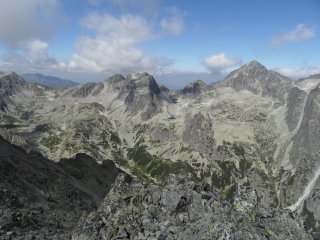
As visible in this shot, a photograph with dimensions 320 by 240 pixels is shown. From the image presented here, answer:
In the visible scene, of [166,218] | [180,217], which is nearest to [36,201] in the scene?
[166,218]

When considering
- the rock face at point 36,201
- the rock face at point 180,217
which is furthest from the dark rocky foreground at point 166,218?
the rock face at point 36,201

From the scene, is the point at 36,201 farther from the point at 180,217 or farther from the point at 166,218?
the point at 180,217

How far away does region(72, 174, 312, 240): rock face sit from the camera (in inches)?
1565

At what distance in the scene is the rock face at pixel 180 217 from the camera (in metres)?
39.8

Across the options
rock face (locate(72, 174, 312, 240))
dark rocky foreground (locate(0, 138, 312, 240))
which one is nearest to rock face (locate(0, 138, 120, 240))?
dark rocky foreground (locate(0, 138, 312, 240))

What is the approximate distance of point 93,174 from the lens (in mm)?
183000

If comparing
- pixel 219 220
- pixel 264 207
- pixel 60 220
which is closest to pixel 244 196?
pixel 264 207

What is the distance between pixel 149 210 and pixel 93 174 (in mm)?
141143

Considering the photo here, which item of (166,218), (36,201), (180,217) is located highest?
(180,217)

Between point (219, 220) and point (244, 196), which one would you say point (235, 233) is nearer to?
point (219, 220)

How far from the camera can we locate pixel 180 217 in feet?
146

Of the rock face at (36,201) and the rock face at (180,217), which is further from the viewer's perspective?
the rock face at (36,201)

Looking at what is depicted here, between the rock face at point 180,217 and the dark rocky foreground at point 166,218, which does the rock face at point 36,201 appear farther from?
the rock face at point 180,217

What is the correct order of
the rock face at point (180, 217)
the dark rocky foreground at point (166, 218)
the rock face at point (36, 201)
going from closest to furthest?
the rock face at point (180, 217) < the dark rocky foreground at point (166, 218) < the rock face at point (36, 201)
